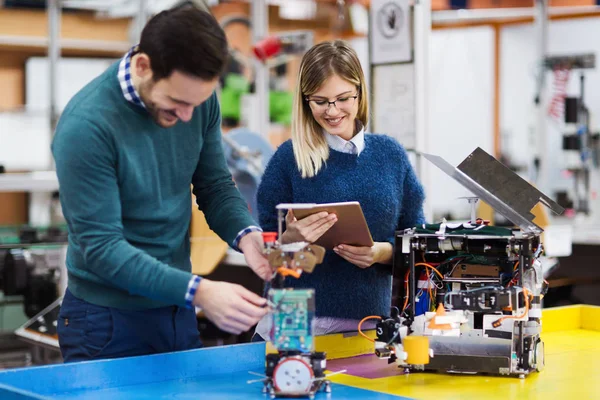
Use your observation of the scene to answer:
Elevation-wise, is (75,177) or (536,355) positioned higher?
(75,177)

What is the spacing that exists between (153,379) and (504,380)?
0.72 metres

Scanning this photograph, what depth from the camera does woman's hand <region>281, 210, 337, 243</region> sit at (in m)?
1.82

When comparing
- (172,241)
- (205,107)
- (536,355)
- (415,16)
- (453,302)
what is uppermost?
(415,16)

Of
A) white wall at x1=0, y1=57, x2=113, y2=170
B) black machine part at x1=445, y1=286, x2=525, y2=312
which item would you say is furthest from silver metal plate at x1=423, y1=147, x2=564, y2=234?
white wall at x1=0, y1=57, x2=113, y2=170

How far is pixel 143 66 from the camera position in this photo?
1.66 m

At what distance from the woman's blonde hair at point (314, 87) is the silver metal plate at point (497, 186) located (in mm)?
327

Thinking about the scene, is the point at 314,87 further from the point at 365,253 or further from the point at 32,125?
the point at 32,125

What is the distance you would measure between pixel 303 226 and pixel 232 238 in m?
0.18

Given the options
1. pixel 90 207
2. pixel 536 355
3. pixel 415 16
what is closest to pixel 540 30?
pixel 415 16

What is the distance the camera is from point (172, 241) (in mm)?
1836

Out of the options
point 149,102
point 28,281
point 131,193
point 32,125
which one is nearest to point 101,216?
point 131,193

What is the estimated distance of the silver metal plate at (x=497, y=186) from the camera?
194 cm

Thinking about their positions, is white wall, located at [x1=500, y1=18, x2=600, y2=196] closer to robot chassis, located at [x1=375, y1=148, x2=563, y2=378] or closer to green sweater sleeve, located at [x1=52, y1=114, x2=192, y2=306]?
robot chassis, located at [x1=375, y1=148, x2=563, y2=378]

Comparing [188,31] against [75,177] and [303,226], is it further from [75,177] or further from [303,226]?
[303,226]
